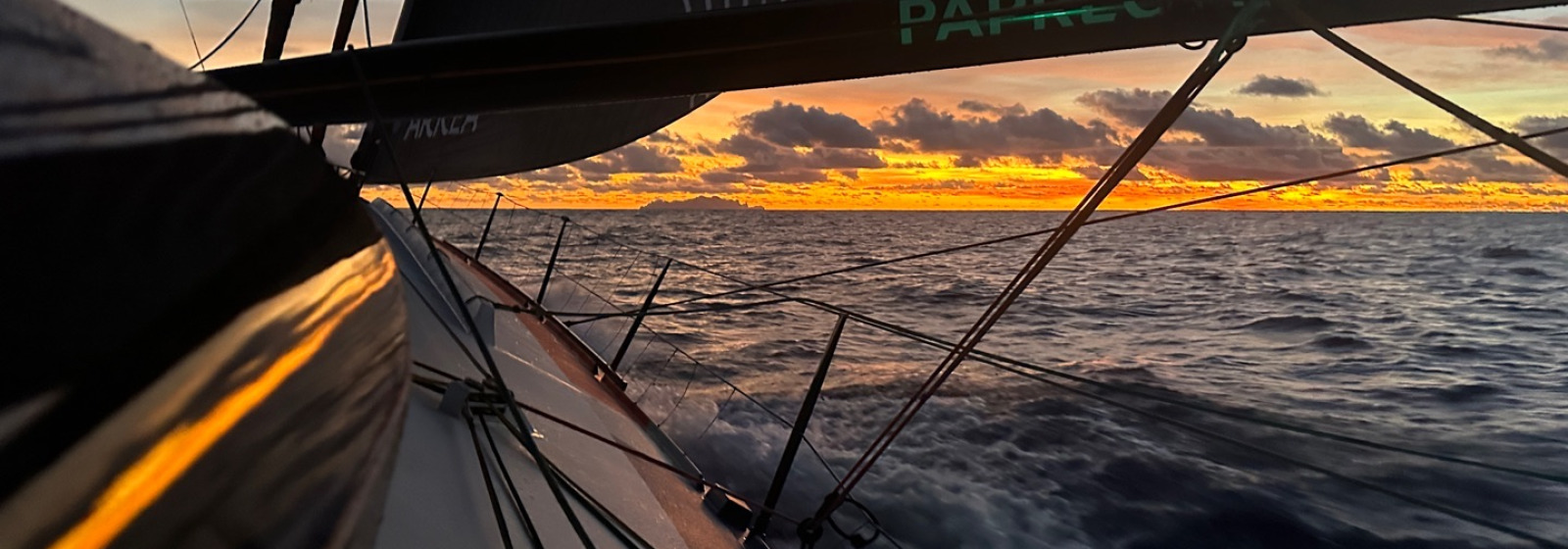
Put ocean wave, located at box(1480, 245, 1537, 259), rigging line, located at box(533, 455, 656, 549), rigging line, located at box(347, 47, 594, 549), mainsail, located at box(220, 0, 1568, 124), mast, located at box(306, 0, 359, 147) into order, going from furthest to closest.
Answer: ocean wave, located at box(1480, 245, 1537, 259) → mast, located at box(306, 0, 359, 147) → rigging line, located at box(533, 455, 656, 549) → mainsail, located at box(220, 0, 1568, 124) → rigging line, located at box(347, 47, 594, 549)

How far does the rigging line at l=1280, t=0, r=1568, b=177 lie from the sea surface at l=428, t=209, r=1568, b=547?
0.76 meters

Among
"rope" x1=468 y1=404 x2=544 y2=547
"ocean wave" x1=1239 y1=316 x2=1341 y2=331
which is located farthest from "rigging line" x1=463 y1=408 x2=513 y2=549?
"ocean wave" x1=1239 y1=316 x2=1341 y2=331

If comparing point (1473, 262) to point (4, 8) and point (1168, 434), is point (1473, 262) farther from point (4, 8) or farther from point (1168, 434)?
point (4, 8)

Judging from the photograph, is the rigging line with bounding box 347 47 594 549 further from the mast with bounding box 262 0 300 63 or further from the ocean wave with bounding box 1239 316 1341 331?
the ocean wave with bounding box 1239 316 1341 331

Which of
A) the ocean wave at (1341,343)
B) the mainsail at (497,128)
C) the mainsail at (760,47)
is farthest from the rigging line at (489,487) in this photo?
the ocean wave at (1341,343)

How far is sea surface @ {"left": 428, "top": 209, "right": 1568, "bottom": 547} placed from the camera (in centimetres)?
557

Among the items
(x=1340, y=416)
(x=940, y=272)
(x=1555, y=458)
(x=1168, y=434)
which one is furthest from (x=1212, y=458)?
(x=940, y=272)

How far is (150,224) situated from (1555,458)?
882cm

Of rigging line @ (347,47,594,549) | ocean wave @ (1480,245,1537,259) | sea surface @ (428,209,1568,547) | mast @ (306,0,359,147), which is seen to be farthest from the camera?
ocean wave @ (1480,245,1537,259)

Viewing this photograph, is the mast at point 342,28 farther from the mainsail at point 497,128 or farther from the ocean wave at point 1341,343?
the ocean wave at point 1341,343

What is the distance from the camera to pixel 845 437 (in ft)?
22.8

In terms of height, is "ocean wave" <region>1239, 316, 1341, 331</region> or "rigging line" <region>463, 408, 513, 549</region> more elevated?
"rigging line" <region>463, 408, 513, 549</region>

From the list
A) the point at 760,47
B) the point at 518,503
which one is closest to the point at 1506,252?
the point at 760,47

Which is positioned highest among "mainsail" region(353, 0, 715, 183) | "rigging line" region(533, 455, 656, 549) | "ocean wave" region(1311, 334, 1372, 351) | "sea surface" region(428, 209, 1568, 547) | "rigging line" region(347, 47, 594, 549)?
"mainsail" region(353, 0, 715, 183)
